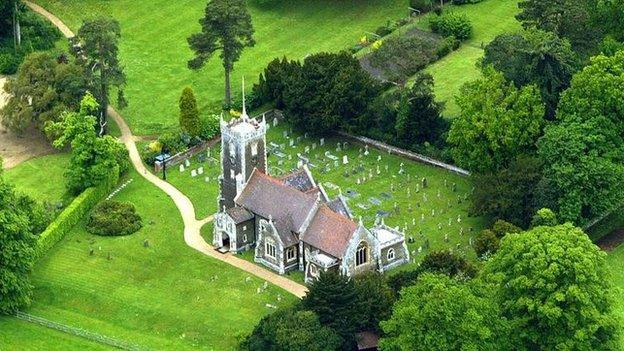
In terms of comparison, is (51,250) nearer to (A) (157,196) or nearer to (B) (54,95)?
(A) (157,196)

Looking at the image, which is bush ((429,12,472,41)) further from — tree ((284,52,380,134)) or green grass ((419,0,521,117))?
tree ((284,52,380,134))

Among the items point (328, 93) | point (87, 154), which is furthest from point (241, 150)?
point (328, 93)

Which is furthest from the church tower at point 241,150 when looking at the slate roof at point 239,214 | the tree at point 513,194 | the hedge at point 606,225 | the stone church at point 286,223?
the hedge at point 606,225

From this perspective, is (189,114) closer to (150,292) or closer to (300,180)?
(300,180)

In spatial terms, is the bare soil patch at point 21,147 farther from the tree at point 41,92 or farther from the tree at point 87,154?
the tree at point 87,154

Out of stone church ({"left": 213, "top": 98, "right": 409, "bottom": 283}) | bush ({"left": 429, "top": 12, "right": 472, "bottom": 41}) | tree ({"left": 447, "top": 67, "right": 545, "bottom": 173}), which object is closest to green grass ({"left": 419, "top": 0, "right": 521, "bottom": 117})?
bush ({"left": 429, "top": 12, "right": 472, "bottom": 41})

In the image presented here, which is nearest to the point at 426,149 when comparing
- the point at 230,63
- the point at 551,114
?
the point at 551,114
